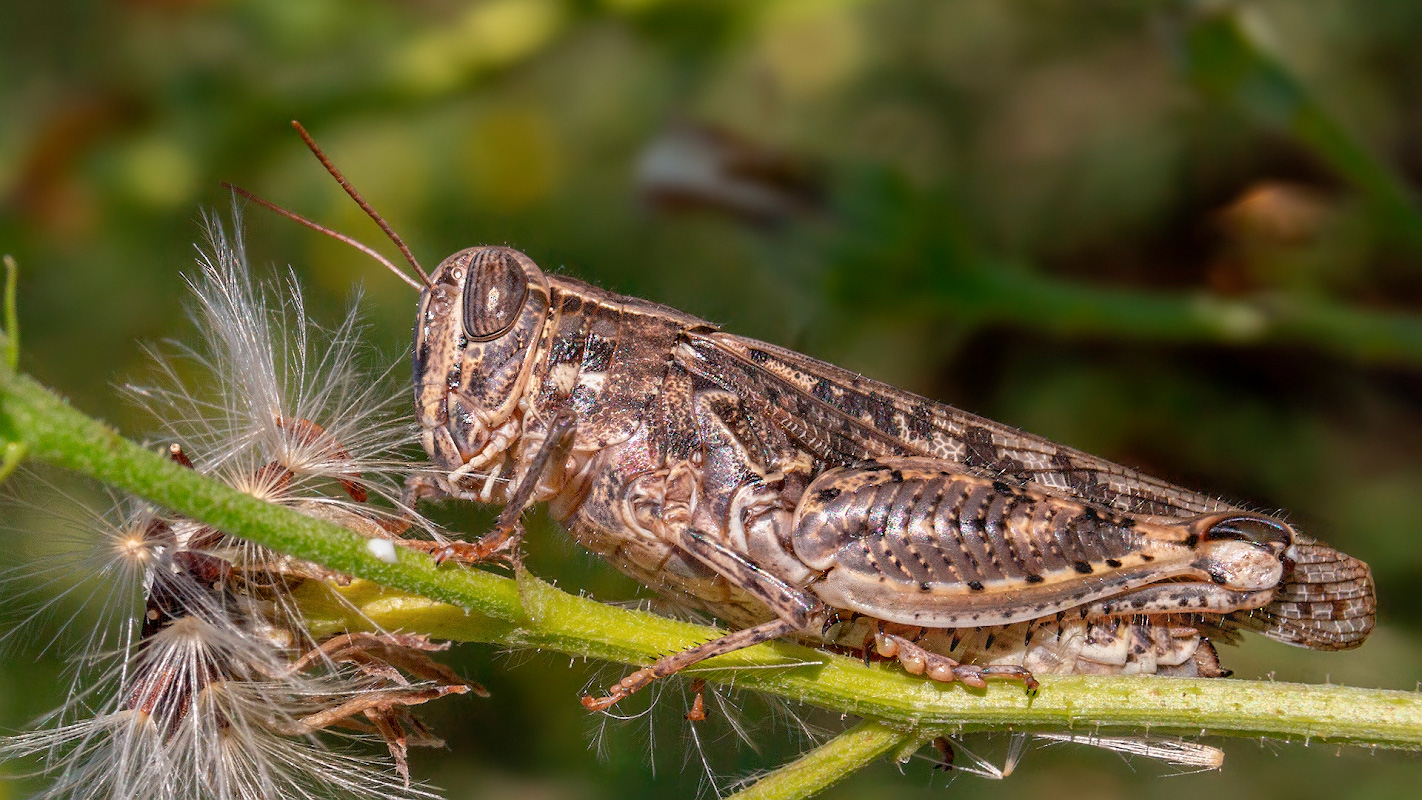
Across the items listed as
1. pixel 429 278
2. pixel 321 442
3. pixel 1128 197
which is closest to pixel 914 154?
pixel 1128 197

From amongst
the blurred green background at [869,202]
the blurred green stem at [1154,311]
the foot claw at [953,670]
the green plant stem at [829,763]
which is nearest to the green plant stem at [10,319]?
the green plant stem at [829,763]

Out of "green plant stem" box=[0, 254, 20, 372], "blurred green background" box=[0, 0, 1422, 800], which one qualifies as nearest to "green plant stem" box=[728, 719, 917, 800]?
"blurred green background" box=[0, 0, 1422, 800]

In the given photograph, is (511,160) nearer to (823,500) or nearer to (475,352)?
(475,352)

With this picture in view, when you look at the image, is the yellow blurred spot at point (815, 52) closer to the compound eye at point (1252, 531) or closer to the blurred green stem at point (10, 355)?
the compound eye at point (1252, 531)

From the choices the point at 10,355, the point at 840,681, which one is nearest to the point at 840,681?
the point at 840,681

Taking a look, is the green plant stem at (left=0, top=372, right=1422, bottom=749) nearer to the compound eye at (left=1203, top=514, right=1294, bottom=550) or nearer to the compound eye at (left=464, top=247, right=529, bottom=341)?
the compound eye at (left=1203, top=514, right=1294, bottom=550)

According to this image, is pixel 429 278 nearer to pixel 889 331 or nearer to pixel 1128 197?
pixel 889 331
